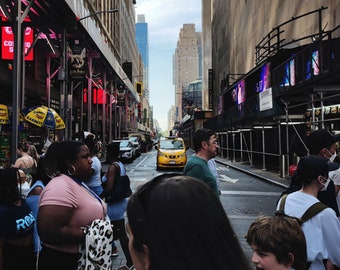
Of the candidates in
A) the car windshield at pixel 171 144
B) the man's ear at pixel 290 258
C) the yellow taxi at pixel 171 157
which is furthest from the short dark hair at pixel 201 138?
the car windshield at pixel 171 144

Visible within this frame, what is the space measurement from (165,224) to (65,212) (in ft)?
5.77

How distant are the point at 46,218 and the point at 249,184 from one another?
14.5 meters

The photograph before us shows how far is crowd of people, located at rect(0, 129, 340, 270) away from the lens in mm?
1132

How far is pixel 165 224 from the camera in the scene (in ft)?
3.70

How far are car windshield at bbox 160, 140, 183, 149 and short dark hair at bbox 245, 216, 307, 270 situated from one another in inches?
887

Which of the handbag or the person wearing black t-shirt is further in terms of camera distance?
the handbag

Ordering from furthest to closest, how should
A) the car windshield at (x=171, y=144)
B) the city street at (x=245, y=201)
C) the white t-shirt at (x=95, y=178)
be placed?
the car windshield at (x=171, y=144), the city street at (x=245, y=201), the white t-shirt at (x=95, y=178)

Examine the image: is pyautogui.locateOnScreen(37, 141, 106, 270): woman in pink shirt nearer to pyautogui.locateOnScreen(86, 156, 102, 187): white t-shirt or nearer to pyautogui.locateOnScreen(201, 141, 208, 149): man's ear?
pyautogui.locateOnScreen(201, 141, 208, 149): man's ear

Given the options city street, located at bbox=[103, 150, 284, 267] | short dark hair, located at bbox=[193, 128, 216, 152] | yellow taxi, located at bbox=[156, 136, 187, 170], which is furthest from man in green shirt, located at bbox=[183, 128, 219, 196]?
yellow taxi, located at bbox=[156, 136, 187, 170]

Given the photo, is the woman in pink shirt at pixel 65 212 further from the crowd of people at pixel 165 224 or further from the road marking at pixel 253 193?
the road marking at pixel 253 193

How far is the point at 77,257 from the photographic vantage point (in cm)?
279

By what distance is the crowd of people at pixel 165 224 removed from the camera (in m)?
1.13

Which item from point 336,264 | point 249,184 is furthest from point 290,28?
point 336,264

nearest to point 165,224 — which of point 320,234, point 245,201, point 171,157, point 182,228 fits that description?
point 182,228
